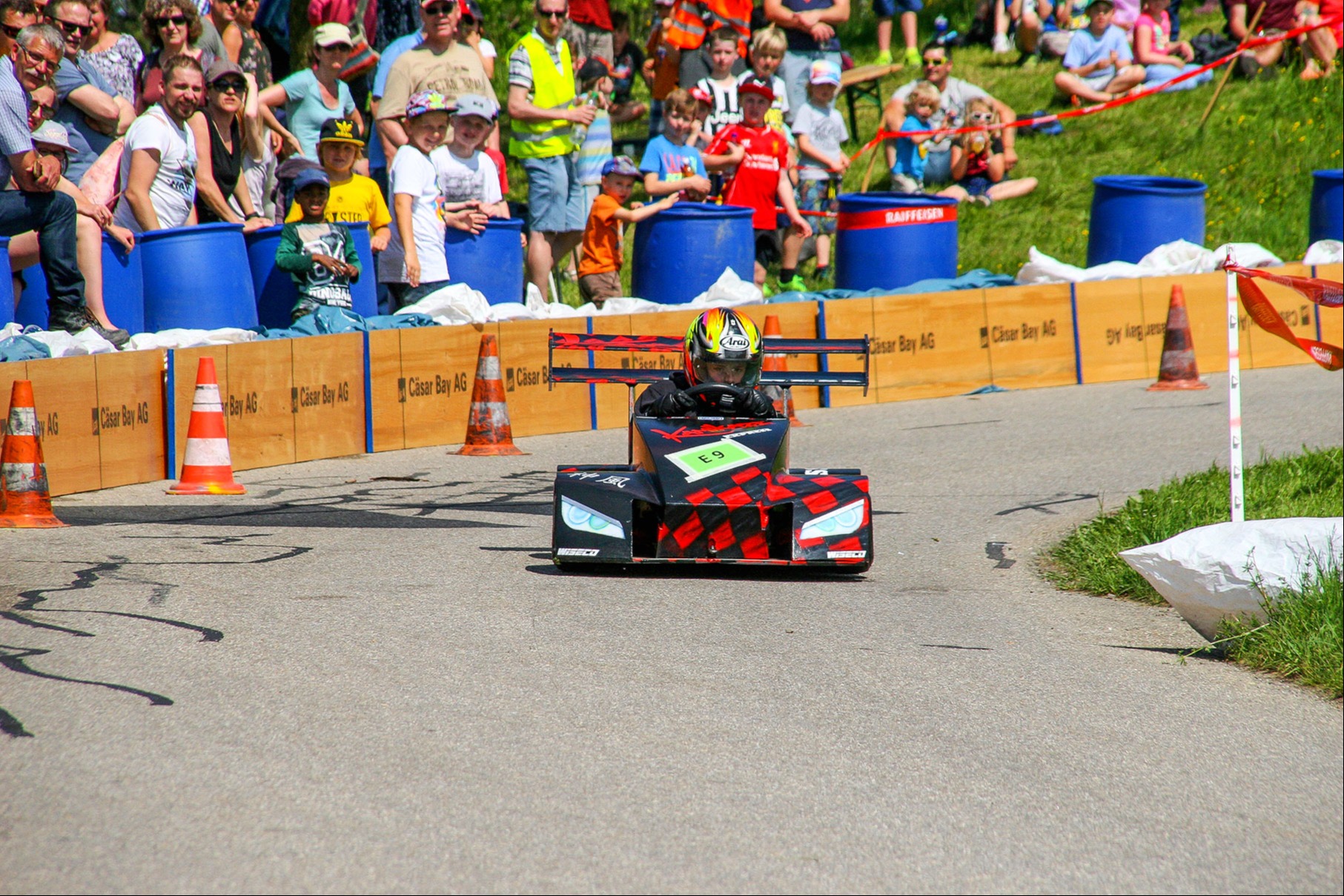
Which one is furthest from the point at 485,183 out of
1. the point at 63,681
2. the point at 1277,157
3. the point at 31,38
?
the point at 1277,157

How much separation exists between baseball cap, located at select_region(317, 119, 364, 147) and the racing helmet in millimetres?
4210

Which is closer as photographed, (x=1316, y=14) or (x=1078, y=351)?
(x=1078, y=351)

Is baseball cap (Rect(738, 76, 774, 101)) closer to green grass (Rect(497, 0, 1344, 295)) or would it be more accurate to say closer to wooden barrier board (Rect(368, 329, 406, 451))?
green grass (Rect(497, 0, 1344, 295))

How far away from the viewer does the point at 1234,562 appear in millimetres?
5551

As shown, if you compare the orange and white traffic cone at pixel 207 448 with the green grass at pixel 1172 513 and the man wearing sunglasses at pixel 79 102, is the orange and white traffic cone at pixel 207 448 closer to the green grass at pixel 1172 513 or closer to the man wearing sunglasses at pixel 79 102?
the man wearing sunglasses at pixel 79 102

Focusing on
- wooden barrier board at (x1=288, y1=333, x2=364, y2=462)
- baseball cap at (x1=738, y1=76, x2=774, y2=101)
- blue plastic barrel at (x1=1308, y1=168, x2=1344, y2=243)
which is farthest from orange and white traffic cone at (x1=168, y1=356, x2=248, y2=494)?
blue plastic barrel at (x1=1308, y1=168, x2=1344, y2=243)

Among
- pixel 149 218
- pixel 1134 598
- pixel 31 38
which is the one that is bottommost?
pixel 1134 598

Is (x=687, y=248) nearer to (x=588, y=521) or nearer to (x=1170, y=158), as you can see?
(x=588, y=521)

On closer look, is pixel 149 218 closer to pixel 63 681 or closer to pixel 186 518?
pixel 186 518

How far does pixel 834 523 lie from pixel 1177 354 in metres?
7.88

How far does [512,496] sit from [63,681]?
4519mm

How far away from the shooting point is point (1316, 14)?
74.9 ft

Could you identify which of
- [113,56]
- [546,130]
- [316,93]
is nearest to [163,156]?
[113,56]

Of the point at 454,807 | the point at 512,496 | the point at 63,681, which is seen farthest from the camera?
the point at 512,496
